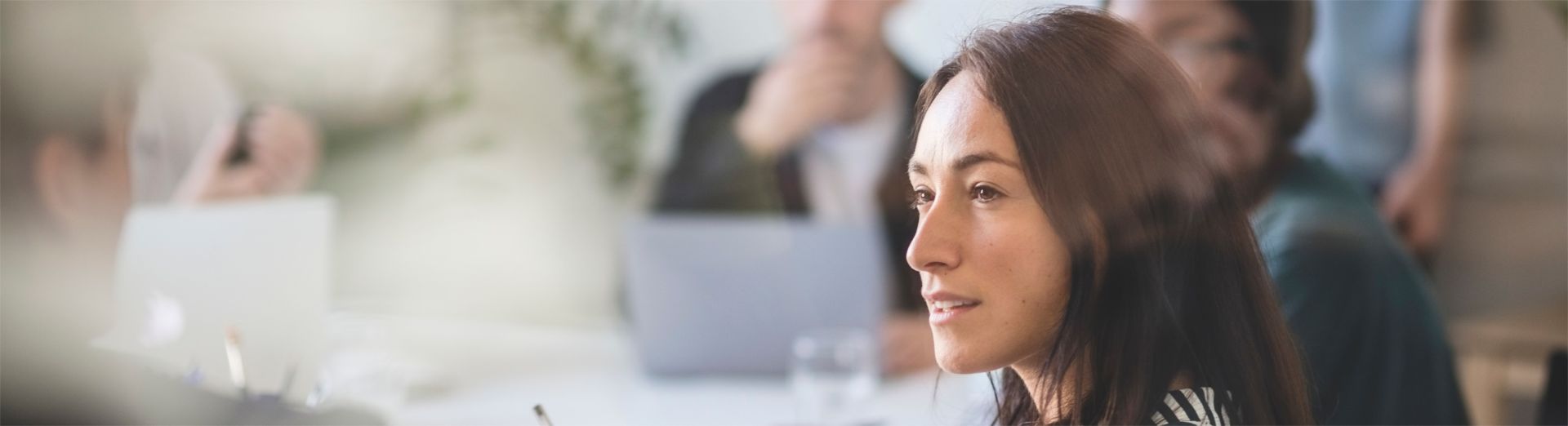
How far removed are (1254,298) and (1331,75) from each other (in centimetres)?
130

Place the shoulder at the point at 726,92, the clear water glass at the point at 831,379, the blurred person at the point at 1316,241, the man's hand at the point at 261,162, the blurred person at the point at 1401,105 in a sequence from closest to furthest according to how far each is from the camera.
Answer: the blurred person at the point at 1316,241
the man's hand at the point at 261,162
the clear water glass at the point at 831,379
the blurred person at the point at 1401,105
the shoulder at the point at 726,92

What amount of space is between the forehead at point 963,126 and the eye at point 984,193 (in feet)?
0.04

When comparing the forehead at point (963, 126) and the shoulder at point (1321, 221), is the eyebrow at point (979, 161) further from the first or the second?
the shoulder at point (1321, 221)

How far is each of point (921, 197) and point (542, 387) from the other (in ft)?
2.09

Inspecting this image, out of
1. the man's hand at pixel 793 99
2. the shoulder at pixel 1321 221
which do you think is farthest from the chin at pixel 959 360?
the man's hand at pixel 793 99

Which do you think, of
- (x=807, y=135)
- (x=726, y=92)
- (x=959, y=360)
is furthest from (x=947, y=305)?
(x=726, y=92)

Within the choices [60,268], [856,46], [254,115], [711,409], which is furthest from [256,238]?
[856,46]

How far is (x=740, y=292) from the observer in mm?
1416

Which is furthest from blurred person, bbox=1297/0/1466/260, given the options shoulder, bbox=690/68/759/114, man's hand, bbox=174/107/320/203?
man's hand, bbox=174/107/320/203

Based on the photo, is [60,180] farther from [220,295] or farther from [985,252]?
[985,252]

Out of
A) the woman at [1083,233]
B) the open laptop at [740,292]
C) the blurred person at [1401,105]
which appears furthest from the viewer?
the blurred person at [1401,105]

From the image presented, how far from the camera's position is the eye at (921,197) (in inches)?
19.5

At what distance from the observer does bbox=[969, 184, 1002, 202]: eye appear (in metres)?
0.47

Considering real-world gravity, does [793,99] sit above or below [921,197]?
above
